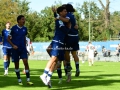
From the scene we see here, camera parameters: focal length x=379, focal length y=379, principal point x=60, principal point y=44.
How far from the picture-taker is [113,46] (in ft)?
165

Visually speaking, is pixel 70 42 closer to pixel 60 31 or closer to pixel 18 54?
pixel 18 54

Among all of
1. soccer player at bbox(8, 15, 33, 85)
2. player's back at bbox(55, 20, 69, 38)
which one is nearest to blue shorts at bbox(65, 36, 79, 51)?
soccer player at bbox(8, 15, 33, 85)

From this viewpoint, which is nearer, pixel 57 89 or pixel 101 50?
pixel 57 89

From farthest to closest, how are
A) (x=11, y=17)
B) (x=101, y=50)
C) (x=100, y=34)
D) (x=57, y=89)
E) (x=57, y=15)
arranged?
(x=100, y=34) < (x=11, y=17) < (x=101, y=50) < (x=57, y=15) < (x=57, y=89)

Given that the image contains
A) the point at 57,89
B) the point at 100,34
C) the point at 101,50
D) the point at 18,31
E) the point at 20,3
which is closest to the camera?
the point at 57,89

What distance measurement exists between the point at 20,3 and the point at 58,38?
8192cm

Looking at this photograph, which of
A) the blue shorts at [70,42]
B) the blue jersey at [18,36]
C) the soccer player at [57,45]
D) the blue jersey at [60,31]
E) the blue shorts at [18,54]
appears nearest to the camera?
the soccer player at [57,45]

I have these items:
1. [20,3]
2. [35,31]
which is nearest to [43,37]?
[35,31]

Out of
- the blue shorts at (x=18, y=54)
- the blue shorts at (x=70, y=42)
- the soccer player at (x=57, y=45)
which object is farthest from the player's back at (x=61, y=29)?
the blue shorts at (x=70, y=42)

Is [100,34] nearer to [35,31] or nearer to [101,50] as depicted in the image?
[35,31]

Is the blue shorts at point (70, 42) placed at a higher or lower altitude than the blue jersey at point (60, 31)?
lower

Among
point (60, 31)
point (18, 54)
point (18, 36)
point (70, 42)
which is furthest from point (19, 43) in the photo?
point (70, 42)

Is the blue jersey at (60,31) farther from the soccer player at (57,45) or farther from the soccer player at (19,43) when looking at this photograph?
the soccer player at (19,43)

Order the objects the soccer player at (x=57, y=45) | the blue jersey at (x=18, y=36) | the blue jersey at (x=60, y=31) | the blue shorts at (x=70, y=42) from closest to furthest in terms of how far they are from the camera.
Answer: the soccer player at (x=57, y=45)
the blue jersey at (x=60, y=31)
the blue jersey at (x=18, y=36)
the blue shorts at (x=70, y=42)
